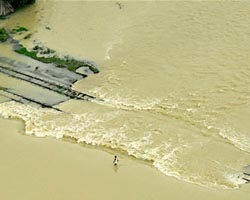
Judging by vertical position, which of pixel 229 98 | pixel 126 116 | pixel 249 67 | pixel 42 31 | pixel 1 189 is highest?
pixel 42 31

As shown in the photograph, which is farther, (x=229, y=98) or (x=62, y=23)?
(x=62, y=23)

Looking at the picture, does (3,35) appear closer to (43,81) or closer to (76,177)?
(43,81)

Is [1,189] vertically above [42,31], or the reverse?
[42,31]

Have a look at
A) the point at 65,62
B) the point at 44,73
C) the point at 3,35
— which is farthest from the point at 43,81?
the point at 3,35

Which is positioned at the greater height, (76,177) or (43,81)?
(43,81)

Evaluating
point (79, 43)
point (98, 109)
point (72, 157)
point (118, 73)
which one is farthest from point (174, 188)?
point (79, 43)

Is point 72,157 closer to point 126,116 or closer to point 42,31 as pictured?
point 126,116

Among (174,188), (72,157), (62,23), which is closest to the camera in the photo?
(174,188)

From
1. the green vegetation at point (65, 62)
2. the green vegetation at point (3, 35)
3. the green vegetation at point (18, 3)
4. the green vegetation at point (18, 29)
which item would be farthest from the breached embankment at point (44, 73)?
the green vegetation at point (18, 3)
